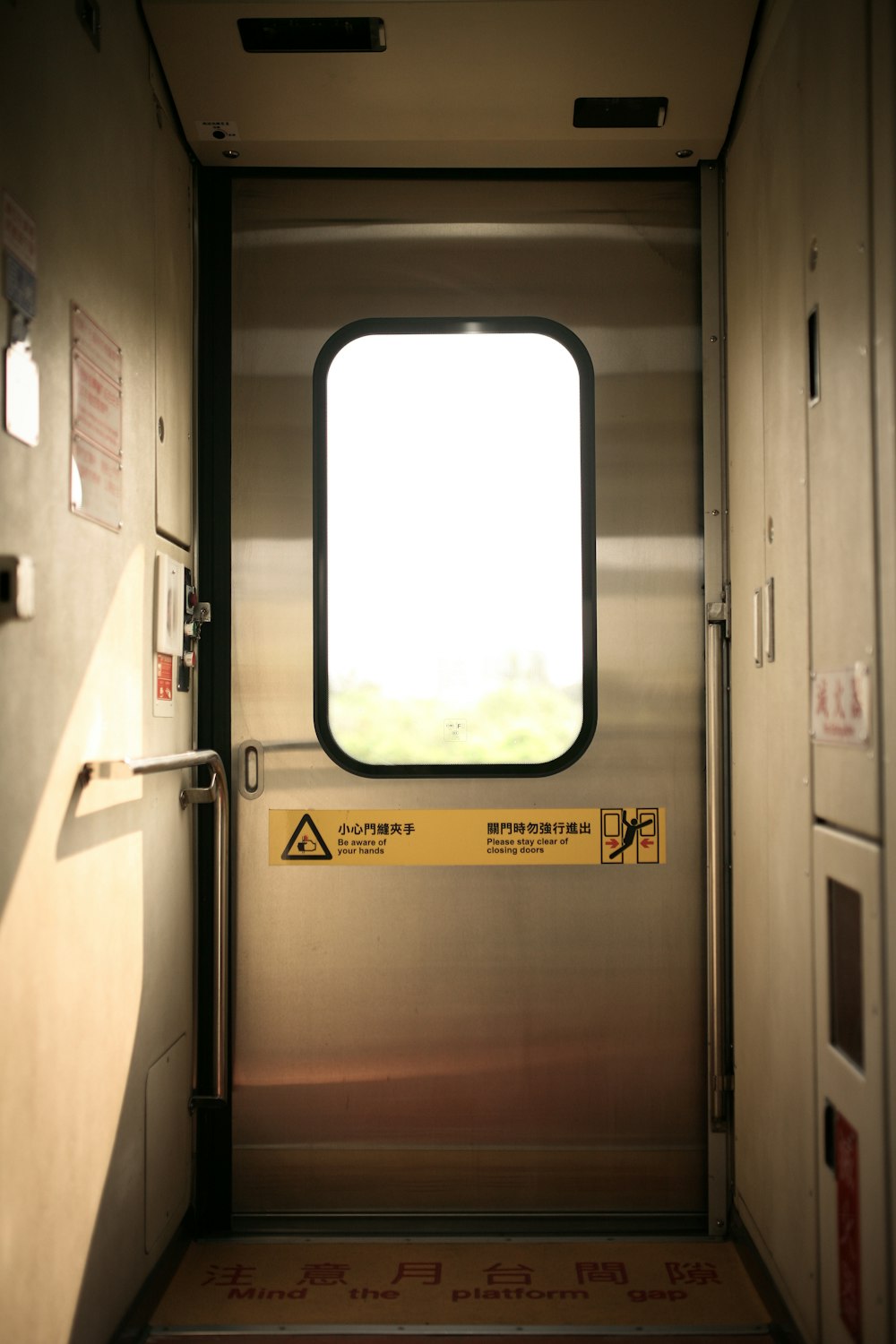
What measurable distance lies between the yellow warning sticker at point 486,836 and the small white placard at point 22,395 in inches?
55.1

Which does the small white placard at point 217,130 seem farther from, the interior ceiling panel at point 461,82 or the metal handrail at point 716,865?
the metal handrail at point 716,865

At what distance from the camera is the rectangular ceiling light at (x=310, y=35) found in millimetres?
2430

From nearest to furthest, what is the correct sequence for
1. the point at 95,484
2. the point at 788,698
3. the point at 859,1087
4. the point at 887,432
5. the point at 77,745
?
the point at 887,432 → the point at 859,1087 → the point at 77,745 → the point at 95,484 → the point at 788,698

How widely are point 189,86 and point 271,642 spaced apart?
1.38 m

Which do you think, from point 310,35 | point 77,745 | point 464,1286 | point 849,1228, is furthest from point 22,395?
point 464,1286

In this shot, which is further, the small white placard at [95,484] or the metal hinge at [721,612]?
the metal hinge at [721,612]

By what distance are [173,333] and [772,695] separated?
5.59 feet

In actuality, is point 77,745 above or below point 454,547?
below

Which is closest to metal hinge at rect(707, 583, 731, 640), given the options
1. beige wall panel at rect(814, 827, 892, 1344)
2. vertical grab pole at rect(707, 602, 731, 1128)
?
vertical grab pole at rect(707, 602, 731, 1128)

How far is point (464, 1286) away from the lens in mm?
2537

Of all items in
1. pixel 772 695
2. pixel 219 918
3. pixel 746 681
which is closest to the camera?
pixel 772 695

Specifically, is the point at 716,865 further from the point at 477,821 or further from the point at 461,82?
the point at 461,82

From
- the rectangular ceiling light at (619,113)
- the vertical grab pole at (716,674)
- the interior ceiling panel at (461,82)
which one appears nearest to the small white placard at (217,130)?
the interior ceiling panel at (461,82)

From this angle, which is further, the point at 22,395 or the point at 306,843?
the point at 306,843
